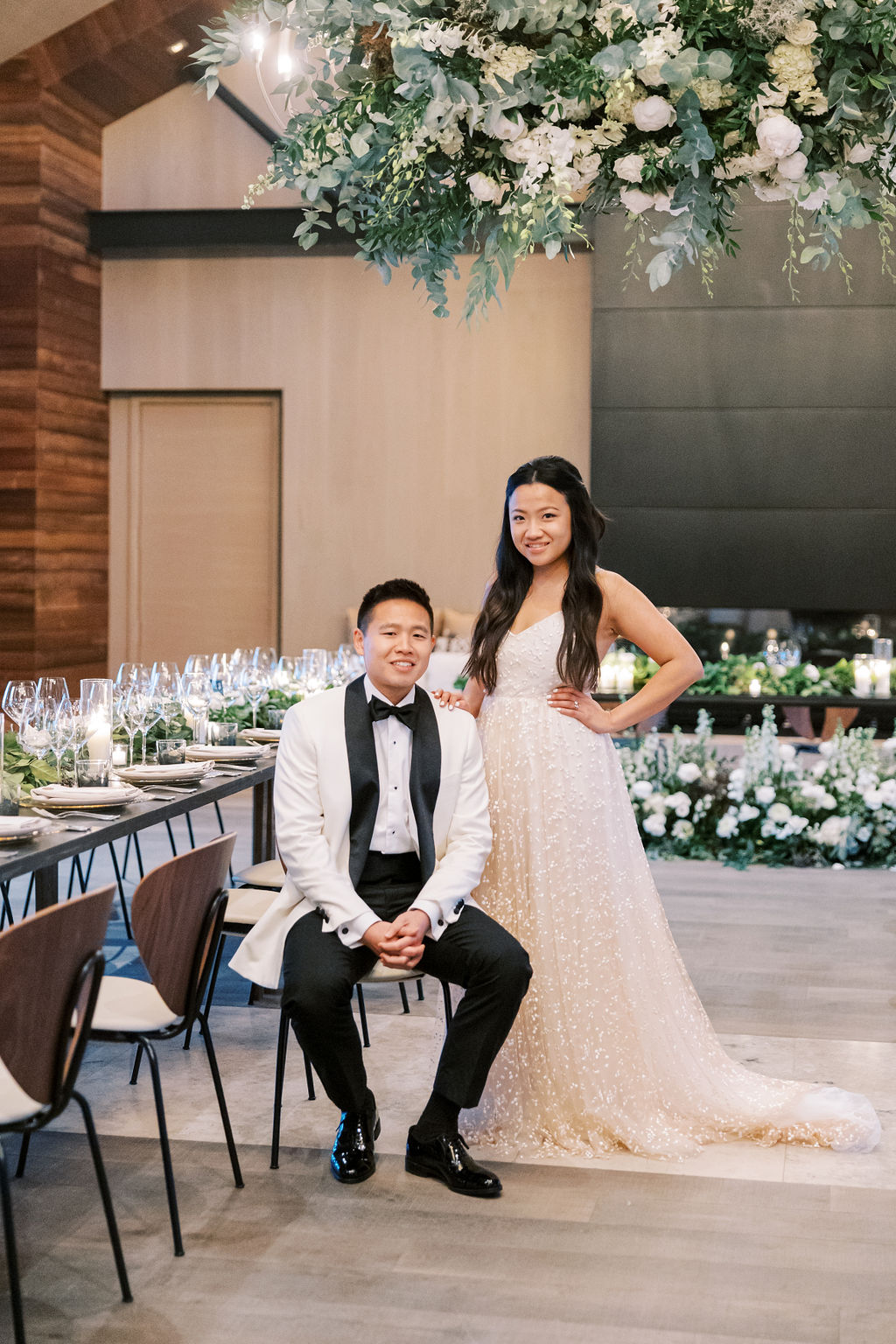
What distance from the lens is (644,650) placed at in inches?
137

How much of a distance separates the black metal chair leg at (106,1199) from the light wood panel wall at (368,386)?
774 centimetres

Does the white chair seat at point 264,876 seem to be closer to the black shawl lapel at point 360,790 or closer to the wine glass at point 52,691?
the wine glass at point 52,691

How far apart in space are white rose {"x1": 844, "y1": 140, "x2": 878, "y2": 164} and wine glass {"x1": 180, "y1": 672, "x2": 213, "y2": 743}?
8.45ft

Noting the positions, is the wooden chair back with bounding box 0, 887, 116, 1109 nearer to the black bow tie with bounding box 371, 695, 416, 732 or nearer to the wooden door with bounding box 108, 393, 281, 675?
the black bow tie with bounding box 371, 695, 416, 732

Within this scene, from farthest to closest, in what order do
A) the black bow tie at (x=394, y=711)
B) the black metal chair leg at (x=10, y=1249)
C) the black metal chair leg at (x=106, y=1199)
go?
the black bow tie at (x=394, y=711) < the black metal chair leg at (x=106, y=1199) < the black metal chair leg at (x=10, y=1249)

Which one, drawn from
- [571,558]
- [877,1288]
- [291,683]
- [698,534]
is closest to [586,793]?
[571,558]

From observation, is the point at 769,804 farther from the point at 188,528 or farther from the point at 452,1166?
the point at 188,528

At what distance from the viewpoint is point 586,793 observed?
3.40 metres

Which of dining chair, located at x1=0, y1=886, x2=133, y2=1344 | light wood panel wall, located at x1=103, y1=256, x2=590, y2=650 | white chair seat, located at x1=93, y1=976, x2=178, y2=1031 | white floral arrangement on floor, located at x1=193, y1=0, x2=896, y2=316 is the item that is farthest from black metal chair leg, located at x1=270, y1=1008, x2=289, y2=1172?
light wood panel wall, located at x1=103, y1=256, x2=590, y2=650

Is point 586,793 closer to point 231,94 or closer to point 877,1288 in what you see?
point 877,1288

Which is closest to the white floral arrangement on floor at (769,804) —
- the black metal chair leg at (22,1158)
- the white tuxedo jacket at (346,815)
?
the white tuxedo jacket at (346,815)

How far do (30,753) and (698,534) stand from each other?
6.50 meters

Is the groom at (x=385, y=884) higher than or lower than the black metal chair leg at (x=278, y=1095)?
higher

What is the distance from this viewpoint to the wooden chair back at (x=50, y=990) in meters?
2.10
